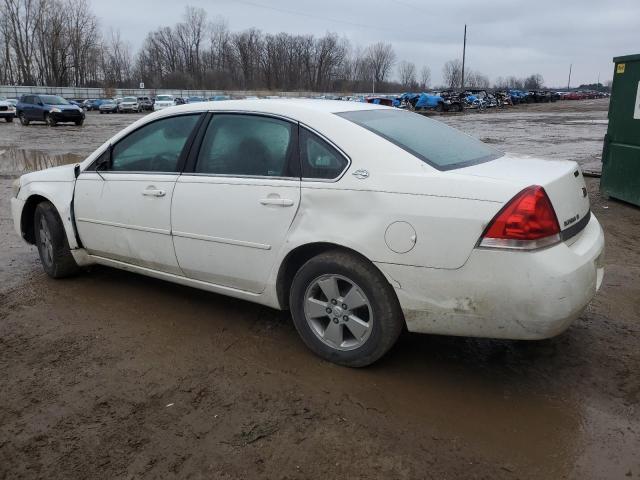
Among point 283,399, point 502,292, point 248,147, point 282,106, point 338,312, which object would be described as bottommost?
point 283,399

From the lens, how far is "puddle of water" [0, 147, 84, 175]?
1277 cm

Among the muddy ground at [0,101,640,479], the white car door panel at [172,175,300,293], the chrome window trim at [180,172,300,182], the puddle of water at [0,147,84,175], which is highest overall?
the chrome window trim at [180,172,300,182]

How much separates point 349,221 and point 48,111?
31051 millimetres

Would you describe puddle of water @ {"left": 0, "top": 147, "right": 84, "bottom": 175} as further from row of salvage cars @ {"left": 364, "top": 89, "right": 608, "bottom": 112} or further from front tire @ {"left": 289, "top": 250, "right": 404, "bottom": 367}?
row of salvage cars @ {"left": 364, "top": 89, "right": 608, "bottom": 112}

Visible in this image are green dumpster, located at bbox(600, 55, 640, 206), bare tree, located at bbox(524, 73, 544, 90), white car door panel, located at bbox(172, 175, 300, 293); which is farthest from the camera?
bare tree, located at bbox(524, 73, 544, 90)

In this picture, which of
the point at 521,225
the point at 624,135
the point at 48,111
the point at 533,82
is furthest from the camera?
the point at 533,82

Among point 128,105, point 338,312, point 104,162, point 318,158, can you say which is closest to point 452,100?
point 128,105

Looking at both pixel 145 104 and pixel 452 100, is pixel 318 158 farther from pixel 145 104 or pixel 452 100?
pixel 145 104

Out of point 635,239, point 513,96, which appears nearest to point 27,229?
point 635,239

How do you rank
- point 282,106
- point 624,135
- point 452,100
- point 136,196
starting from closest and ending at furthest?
point 282,106, point 136,196, point 624,135, point 452,100

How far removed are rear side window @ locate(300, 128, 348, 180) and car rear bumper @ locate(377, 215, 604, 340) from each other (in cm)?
64

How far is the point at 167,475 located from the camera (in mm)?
2416

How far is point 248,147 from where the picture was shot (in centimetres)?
361

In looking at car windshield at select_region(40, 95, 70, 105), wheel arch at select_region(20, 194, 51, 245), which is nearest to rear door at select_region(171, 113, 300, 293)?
wheel arch at select_region(20, 194, 51, 245)
